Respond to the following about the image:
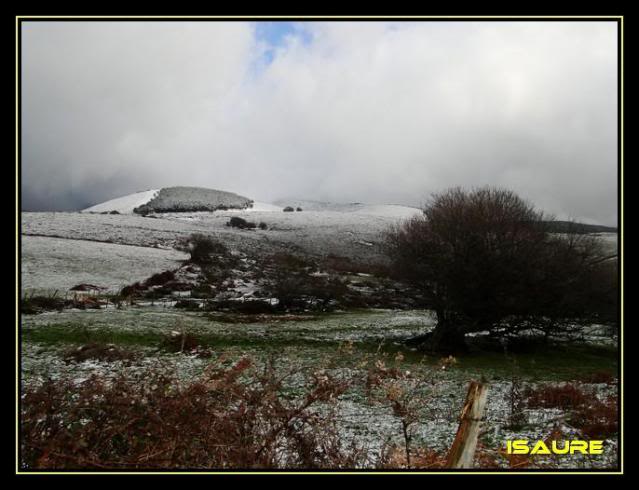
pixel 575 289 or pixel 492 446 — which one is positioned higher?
pixel 575 289

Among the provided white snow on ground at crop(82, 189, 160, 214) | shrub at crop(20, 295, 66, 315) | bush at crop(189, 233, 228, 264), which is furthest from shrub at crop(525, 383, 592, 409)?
white snow on ground at crop(82, 189, 160, 214)

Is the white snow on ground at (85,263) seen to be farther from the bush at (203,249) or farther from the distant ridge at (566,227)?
the distant ridge at (566,227)

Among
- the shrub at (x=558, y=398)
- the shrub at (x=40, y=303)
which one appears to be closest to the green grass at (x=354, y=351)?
the shrub at (x=558, y=398)

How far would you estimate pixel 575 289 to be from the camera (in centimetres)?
2261

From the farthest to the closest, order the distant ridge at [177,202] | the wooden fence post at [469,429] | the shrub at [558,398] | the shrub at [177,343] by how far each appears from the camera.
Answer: the distant ridge at [177,202], the shrub at [177,343], the shrub at [558,398], the wooden fence post at [469,429]

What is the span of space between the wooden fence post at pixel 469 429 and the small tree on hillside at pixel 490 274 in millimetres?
17631

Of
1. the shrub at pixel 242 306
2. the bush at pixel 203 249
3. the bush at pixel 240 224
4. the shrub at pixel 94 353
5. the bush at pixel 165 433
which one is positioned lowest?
the shrub at pixel 242 306

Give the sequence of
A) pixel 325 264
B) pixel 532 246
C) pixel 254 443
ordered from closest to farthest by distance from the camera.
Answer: pixel 254 443 < pixel 532 246 < pixel 325 264

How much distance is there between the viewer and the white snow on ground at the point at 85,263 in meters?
38.5

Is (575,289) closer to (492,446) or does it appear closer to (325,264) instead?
(492,446)

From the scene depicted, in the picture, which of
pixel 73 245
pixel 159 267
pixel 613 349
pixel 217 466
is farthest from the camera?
pixel 73 245
